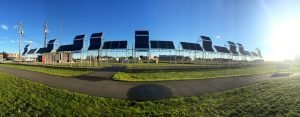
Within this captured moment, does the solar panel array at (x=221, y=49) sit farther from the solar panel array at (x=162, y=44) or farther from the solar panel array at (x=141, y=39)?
the solar panel array at (x=141, y=39)

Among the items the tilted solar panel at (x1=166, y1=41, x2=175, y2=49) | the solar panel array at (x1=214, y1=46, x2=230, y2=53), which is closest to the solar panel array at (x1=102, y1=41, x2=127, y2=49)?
the tilted solar panel at (x1=166, y1=41, x2=175, y2=49)

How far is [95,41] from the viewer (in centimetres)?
2697

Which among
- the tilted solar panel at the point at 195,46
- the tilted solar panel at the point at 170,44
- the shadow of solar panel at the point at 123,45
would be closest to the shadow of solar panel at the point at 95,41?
the shadow of solar panel at the point at 123,45

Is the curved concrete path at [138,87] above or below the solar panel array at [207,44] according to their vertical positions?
below

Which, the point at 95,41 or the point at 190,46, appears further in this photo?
the point at 190,46

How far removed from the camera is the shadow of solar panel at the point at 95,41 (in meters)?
26.4

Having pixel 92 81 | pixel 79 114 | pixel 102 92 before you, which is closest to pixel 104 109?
pixel 79 114

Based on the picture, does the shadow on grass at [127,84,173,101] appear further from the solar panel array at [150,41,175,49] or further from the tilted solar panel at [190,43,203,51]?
the tilted solar panel at [190,43,203,51]

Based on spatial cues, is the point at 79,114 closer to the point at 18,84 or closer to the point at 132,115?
the point at 132,115

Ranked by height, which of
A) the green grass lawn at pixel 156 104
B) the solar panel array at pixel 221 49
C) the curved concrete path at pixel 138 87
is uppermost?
the solar panel array at pixel 221 49

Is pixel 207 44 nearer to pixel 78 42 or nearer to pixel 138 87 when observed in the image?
pixel 78 42

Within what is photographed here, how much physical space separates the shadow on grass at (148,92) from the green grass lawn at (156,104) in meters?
0.75

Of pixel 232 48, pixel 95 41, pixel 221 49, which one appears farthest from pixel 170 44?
pixel 232 48

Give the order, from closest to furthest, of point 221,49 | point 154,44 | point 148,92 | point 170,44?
point 148,92
point 154,44
point 170,44
point 221,49
